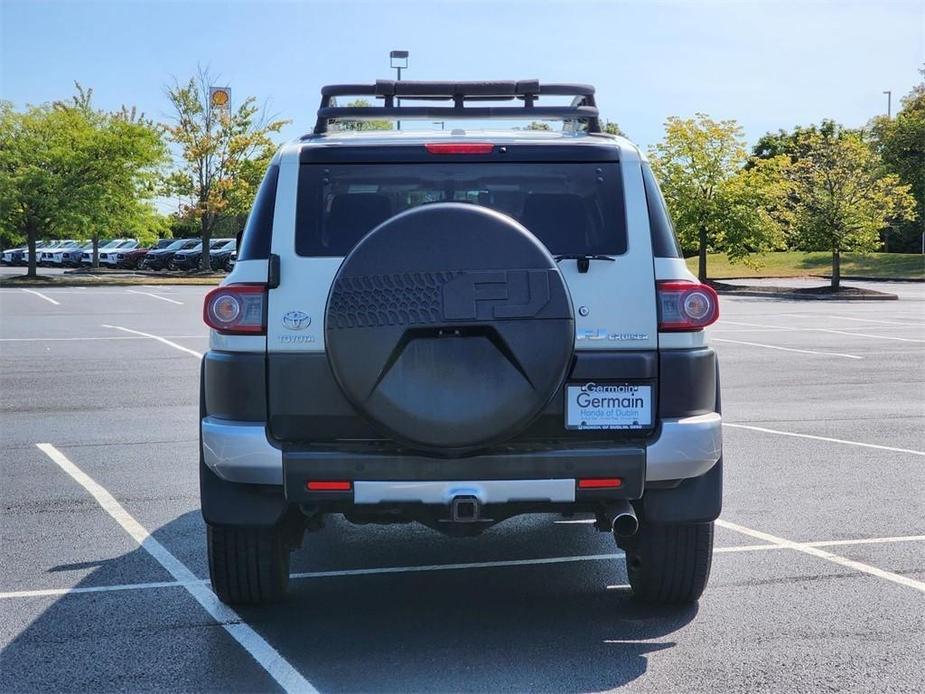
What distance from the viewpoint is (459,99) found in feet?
24.1

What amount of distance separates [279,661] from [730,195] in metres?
40.6

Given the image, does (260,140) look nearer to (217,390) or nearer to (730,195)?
(730,195)

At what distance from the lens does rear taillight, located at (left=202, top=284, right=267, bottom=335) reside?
457 cm

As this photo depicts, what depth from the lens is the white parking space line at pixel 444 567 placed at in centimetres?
539

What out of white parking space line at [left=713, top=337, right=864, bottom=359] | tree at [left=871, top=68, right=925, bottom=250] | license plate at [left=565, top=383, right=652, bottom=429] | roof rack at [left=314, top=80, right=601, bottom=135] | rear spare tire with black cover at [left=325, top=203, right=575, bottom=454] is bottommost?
white parking space line at [left=713, top=337, right=864, bottom=359]

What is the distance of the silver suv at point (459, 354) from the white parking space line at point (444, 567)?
65cm

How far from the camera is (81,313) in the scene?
2709cm

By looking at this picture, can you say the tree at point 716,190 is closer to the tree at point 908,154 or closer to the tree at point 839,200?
the tree at point 839,200

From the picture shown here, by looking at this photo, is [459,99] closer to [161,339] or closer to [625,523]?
[625,523]

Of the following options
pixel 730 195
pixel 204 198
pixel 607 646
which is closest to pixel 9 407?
pixel 607 646

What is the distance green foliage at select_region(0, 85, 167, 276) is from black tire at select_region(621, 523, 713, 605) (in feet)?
141

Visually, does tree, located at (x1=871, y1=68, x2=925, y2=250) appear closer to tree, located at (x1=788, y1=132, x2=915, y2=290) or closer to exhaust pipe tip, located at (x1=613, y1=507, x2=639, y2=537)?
tree, located at (x1=788, y1=132, x2=915, y2=290)

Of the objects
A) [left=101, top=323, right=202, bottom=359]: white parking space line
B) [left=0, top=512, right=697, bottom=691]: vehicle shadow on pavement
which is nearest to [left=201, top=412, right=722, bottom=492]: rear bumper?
[left=0, top=512, right=697, bottom=691]: vehicle shadow on pavement

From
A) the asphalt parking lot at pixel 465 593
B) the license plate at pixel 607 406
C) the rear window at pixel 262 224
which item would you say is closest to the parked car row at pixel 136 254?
the asphalt parking lot at pixel 465 593
